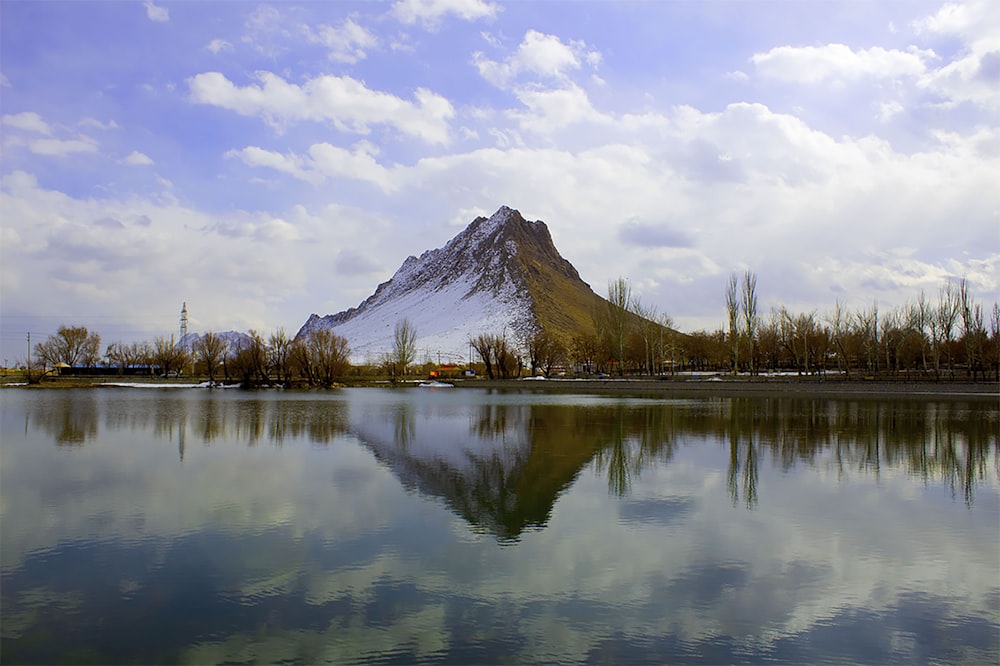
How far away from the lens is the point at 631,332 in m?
96.3

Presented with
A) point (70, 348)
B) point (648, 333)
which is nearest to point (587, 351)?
point (648, 333)

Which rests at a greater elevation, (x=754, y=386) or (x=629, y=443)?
(x=754, y=386)

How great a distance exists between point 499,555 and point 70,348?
104487 millimetres

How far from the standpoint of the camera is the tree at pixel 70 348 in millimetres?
92125

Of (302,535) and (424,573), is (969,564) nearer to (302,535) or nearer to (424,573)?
(424,573)

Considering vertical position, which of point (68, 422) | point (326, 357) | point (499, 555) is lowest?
point (499, 555)

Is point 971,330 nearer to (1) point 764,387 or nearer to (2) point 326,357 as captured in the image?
(1) point 764,387

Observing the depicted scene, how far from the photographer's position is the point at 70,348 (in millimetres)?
94688

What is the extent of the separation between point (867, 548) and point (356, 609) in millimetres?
6731

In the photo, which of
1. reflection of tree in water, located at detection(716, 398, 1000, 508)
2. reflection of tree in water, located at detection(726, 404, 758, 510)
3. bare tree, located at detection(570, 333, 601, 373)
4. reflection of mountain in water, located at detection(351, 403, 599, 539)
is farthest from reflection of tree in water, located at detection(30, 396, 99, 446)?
bare tree, located at detection(570, 333, 601, 373)

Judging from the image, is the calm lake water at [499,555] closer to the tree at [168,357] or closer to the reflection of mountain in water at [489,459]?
the reflection of mountain in water at [489,459]

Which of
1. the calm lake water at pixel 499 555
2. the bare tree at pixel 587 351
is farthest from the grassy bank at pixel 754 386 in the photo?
the calm lake water at pixel 499 555

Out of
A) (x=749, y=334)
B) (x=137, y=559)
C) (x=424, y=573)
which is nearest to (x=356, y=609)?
(x=424, y=573)

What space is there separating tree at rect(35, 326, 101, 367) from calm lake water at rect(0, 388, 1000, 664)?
8865cm
